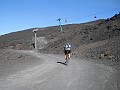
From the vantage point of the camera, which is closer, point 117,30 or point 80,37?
point 117,30

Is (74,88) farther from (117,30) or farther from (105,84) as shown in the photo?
(117,30)

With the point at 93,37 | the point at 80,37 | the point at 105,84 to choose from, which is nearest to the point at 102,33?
the point at 93,37

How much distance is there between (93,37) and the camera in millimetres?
45688

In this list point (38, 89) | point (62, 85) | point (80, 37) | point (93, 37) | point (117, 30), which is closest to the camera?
point (38, 89)

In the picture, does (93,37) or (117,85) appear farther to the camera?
(93,37)

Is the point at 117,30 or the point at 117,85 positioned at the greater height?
the point at 117,30

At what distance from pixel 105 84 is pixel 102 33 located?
36.4 meters

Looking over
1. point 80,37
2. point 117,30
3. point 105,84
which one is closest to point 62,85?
point 105,84

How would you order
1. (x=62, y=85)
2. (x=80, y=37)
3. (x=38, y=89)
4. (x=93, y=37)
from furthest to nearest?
(x=80, y=37), (x=93, y=37), (x=62, y=85), (x=38, y=89)

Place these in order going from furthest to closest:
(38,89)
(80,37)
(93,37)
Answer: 1. (80,37)
2. (93,37)
3. (38,89)

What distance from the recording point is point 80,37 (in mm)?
51219

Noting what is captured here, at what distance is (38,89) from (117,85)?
12.2ft

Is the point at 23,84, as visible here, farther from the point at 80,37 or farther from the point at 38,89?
the point at 80,37

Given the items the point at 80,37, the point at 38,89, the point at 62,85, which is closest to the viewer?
the point at 38,89
